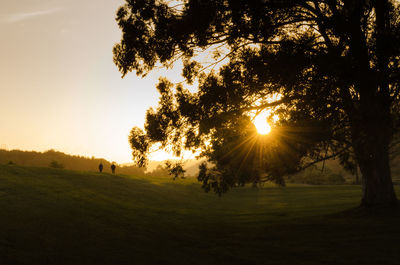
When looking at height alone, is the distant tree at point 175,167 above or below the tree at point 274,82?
below

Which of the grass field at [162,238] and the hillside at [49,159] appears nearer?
the grass field at [162,238]

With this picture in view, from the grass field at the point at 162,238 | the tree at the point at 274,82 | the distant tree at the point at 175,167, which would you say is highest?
the tree at the point at 274,82

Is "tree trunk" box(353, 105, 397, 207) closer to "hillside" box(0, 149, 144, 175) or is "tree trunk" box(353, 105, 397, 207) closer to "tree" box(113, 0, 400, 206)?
"tree" box(113, 0, 400, 206)

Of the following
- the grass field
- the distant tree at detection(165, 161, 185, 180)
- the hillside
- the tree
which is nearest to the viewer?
the grass field

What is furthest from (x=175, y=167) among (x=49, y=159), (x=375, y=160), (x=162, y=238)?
(x=49, y=159)

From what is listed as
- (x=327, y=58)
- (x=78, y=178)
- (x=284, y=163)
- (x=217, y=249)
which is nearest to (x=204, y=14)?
(x=327, y=58)

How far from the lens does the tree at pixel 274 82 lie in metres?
15.2

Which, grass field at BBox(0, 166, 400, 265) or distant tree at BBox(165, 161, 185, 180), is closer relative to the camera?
grass field at BBox(0, 166, 400, 265)

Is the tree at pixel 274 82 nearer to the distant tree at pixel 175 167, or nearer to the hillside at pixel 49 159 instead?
the distant tree at pixel 175 167

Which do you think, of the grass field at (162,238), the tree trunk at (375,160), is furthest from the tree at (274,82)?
the grass field at (162,238)

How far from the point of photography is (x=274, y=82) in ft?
53.1

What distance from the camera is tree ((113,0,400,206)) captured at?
1516 cm

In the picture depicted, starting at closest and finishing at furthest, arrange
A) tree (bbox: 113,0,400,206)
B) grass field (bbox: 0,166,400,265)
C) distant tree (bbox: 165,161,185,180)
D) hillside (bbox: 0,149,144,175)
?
1. grass field (bbox: 0,166,400,265)
2. tree (bbox: 113,0,400,206)
3. distant tree (bbox: 165,161,185,180)
4. hillside (bbox: 0,149,144,175)

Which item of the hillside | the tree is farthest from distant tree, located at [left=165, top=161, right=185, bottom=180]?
the hillside
